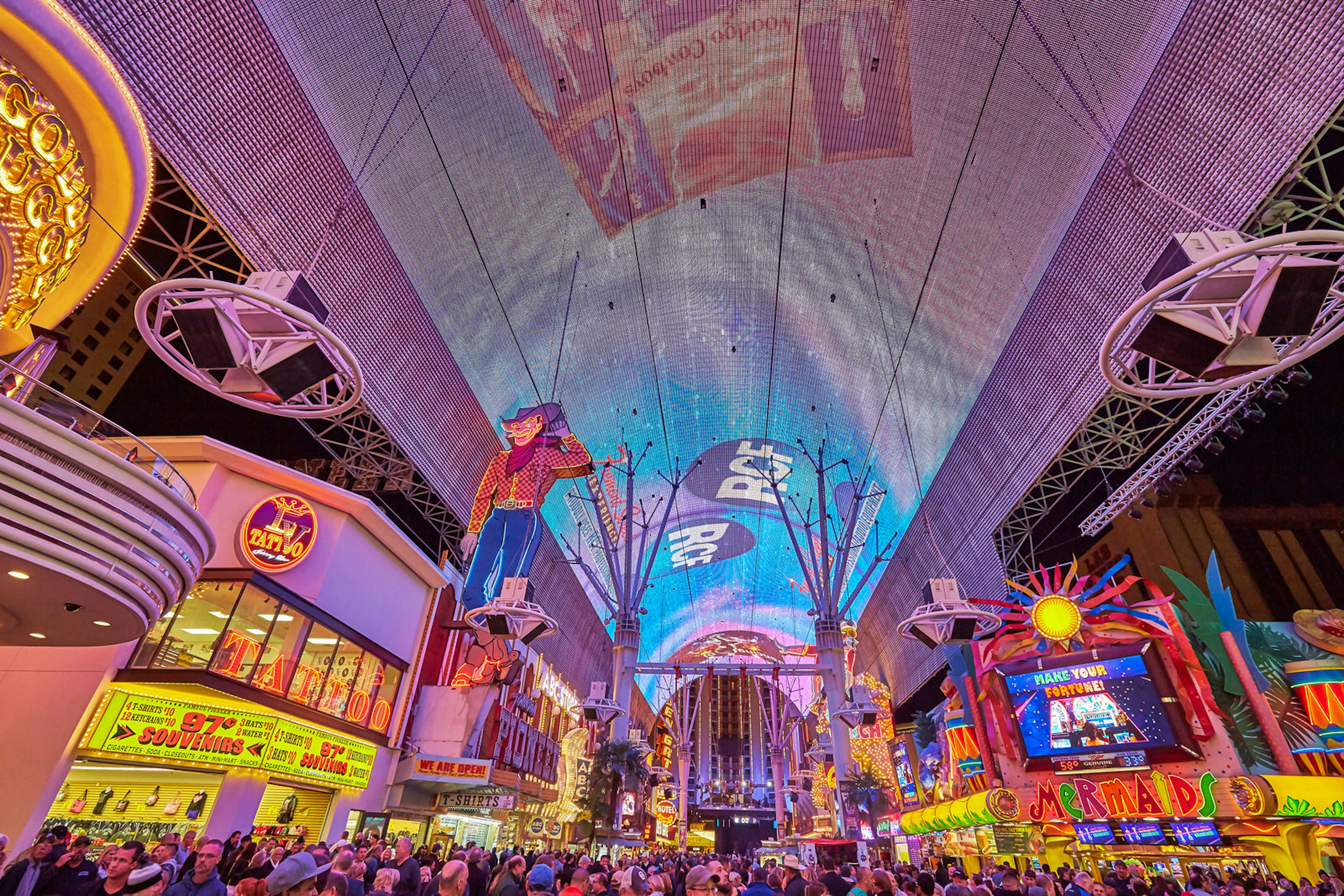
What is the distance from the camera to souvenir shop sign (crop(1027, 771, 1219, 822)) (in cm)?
1364

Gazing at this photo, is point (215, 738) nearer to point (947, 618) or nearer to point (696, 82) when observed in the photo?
point (947, 618)

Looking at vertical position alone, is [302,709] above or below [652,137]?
below

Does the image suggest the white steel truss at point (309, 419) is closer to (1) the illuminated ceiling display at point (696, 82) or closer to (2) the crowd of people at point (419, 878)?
(1) the illuminated ceiling display at point (696, 82)

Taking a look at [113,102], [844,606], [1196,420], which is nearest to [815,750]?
[844,606]

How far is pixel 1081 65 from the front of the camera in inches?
492

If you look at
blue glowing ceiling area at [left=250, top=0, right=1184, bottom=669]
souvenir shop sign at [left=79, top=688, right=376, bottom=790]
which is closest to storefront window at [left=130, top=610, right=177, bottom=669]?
souvenir shop sign at [left=79, top=688, right=376, bottom=790]

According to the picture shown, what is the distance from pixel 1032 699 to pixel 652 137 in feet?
62.8

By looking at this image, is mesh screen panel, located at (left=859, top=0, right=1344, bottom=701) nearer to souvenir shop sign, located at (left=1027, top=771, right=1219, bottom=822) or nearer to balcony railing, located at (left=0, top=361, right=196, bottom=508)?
souvenir shop sign, located at (left=1027, top=771, right=1219, bottom=822)

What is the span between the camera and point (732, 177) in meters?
22.0

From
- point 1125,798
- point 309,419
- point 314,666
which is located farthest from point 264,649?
point 1125,798

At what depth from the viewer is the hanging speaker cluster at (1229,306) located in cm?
601

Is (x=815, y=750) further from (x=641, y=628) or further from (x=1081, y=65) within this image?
(x=1081, y=65)

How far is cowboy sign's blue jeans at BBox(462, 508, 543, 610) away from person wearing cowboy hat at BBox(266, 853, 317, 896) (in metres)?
17.0

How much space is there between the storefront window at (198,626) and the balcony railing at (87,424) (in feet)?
12.9
